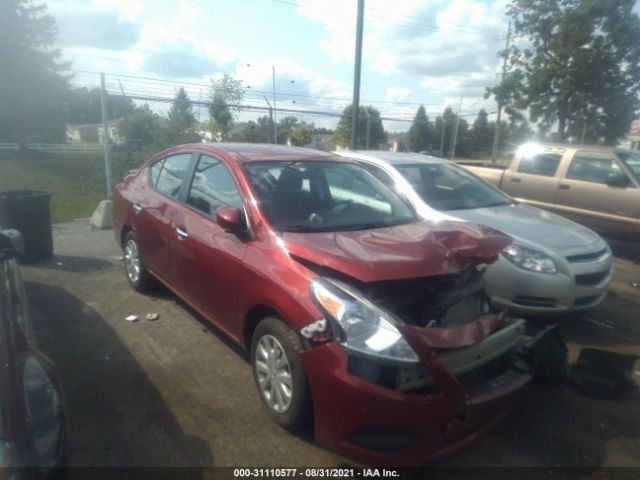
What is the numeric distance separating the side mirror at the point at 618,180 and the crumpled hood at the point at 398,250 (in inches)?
220

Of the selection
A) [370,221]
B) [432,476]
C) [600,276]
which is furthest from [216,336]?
[600,276]

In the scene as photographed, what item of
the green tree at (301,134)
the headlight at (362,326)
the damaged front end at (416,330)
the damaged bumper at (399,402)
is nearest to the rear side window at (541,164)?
the green tree at (301,134)

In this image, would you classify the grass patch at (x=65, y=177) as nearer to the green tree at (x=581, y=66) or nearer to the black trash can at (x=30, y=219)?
the black trash can at (x=30, y=219)

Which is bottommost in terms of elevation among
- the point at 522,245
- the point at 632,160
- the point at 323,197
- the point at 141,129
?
the point at 522,245

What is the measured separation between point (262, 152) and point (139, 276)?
213 centimetres

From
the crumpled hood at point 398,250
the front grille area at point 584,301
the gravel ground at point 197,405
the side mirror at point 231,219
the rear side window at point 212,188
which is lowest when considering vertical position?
the gravel ground at point 197,405

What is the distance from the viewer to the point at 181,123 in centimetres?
1017

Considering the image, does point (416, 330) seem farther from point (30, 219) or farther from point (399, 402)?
point (30, 219)

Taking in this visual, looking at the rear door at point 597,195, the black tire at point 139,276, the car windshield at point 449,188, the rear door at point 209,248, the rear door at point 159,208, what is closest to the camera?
the rear door at point 209,248

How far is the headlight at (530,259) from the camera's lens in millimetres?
4199

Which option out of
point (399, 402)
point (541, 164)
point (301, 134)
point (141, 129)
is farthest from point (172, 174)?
point (301, 134)

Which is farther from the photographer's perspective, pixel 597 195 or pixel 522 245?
pixel 597 195

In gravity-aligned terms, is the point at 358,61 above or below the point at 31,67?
below

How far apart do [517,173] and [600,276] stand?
4.41 m
